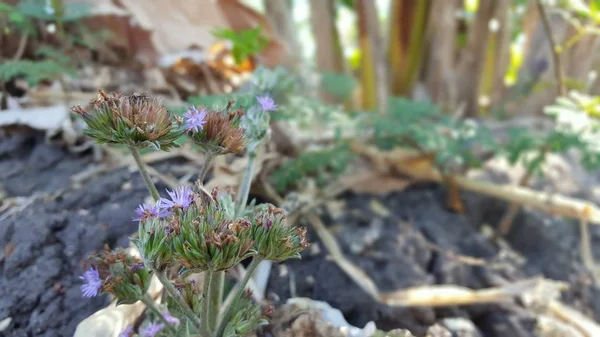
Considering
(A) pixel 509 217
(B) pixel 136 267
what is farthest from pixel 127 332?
(A) pixel 509 217

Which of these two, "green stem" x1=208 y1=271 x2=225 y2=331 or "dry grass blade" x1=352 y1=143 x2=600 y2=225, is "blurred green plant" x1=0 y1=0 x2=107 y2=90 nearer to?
"green stem" x1=208 y1=271 x2=225 y2=331

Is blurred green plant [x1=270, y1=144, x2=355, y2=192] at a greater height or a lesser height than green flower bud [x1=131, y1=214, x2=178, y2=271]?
lesser

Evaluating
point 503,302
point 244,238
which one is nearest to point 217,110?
point 244,238

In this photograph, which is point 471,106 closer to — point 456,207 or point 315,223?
point 456,207

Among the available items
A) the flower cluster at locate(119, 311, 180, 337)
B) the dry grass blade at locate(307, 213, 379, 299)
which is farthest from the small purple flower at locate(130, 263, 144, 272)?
the dry grass blade at locate(307, 213, 379, 299)

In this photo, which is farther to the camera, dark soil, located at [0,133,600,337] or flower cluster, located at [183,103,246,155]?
dark soil, located at [0,133,600,337]

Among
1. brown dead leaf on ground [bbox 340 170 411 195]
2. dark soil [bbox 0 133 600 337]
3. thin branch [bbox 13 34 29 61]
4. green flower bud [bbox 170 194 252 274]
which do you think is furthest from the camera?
brown dead leaf on ground [bbox 340 170 411 195]

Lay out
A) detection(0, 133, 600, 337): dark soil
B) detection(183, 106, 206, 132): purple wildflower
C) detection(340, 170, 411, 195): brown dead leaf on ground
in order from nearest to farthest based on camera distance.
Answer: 1. detection(183, 106, 206, 132): purple wildflower
2. detection(0, 133, 600, 337): dark soil
3. detection(340, 170, 411, 195): brown dead leaf on ground
